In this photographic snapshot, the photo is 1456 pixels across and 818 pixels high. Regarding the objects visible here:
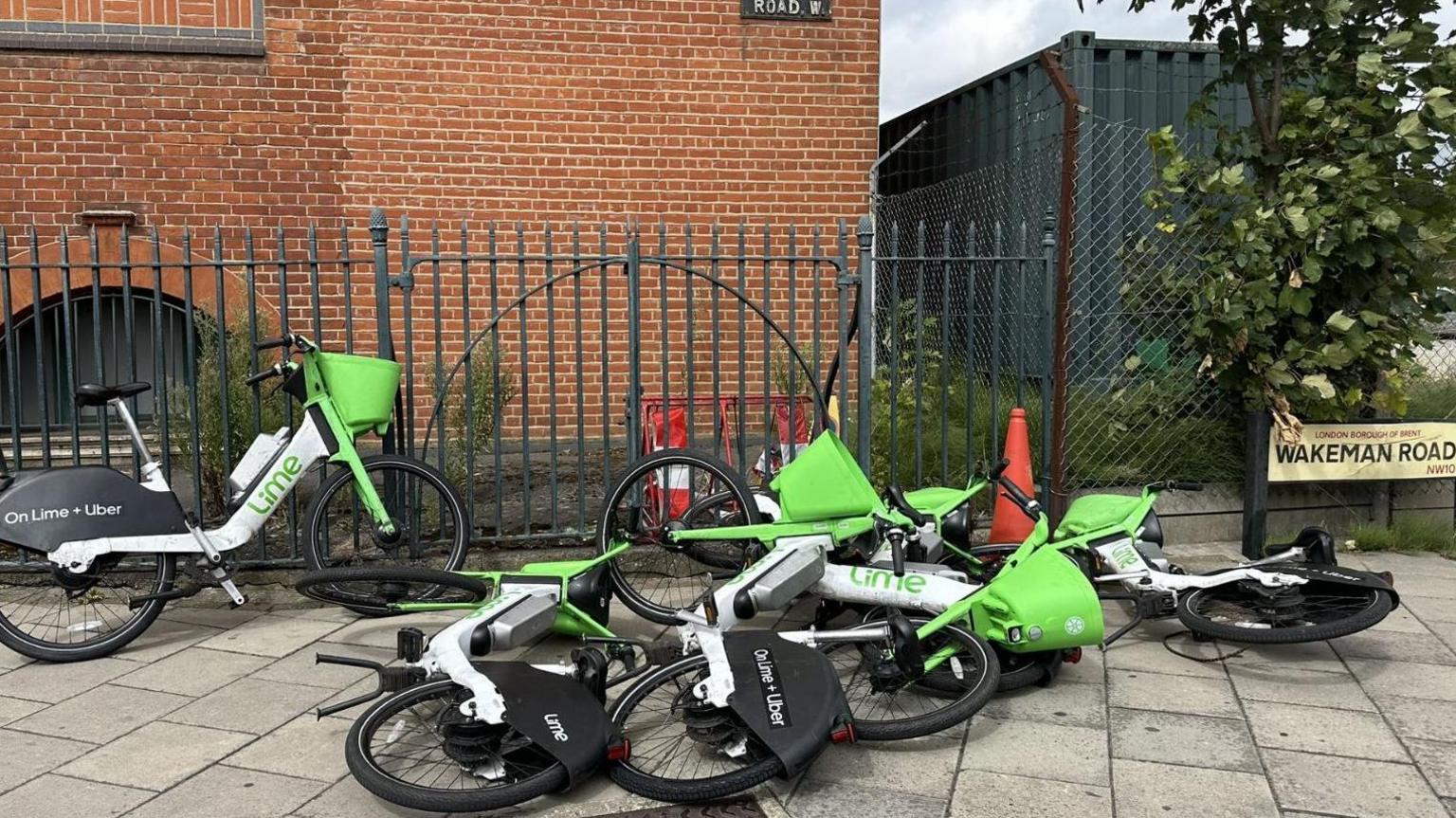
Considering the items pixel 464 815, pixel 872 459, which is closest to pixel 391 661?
pixel 464 815

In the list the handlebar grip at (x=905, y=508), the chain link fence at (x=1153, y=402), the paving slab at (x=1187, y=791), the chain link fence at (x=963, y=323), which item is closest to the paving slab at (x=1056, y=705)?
the paving slab at (x=1187, y=791)

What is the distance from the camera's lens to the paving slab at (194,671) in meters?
4.34

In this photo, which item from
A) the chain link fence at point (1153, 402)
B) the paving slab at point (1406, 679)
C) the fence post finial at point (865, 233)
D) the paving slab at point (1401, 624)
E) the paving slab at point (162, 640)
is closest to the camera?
the paving slab at point (1406, 679)

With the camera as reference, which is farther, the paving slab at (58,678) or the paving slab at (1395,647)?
the paving slab at (1395,647)

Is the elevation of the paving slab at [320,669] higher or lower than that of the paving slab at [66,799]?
higher

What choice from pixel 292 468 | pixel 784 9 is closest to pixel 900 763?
pixel 292 468

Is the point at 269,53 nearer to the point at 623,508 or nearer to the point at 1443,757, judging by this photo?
the point at 623,508

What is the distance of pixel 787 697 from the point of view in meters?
3.37

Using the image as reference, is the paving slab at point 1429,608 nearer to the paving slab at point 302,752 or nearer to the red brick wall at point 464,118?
the red brick wall at point 464,118

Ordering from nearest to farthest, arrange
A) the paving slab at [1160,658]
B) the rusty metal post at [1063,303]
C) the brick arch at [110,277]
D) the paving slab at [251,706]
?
the paving slab at [251,706], the paving slab at [1160,658], the rusty metal post at [1063,303], the brick arch at [110,277]

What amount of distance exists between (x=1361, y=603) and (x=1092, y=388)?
262 centimetres

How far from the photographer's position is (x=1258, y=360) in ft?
20.2

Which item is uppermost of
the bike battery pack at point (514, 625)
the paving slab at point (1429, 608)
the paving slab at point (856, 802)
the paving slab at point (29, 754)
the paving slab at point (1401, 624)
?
the bike battery pack at point (514, 625)

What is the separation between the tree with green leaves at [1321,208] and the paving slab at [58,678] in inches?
226
